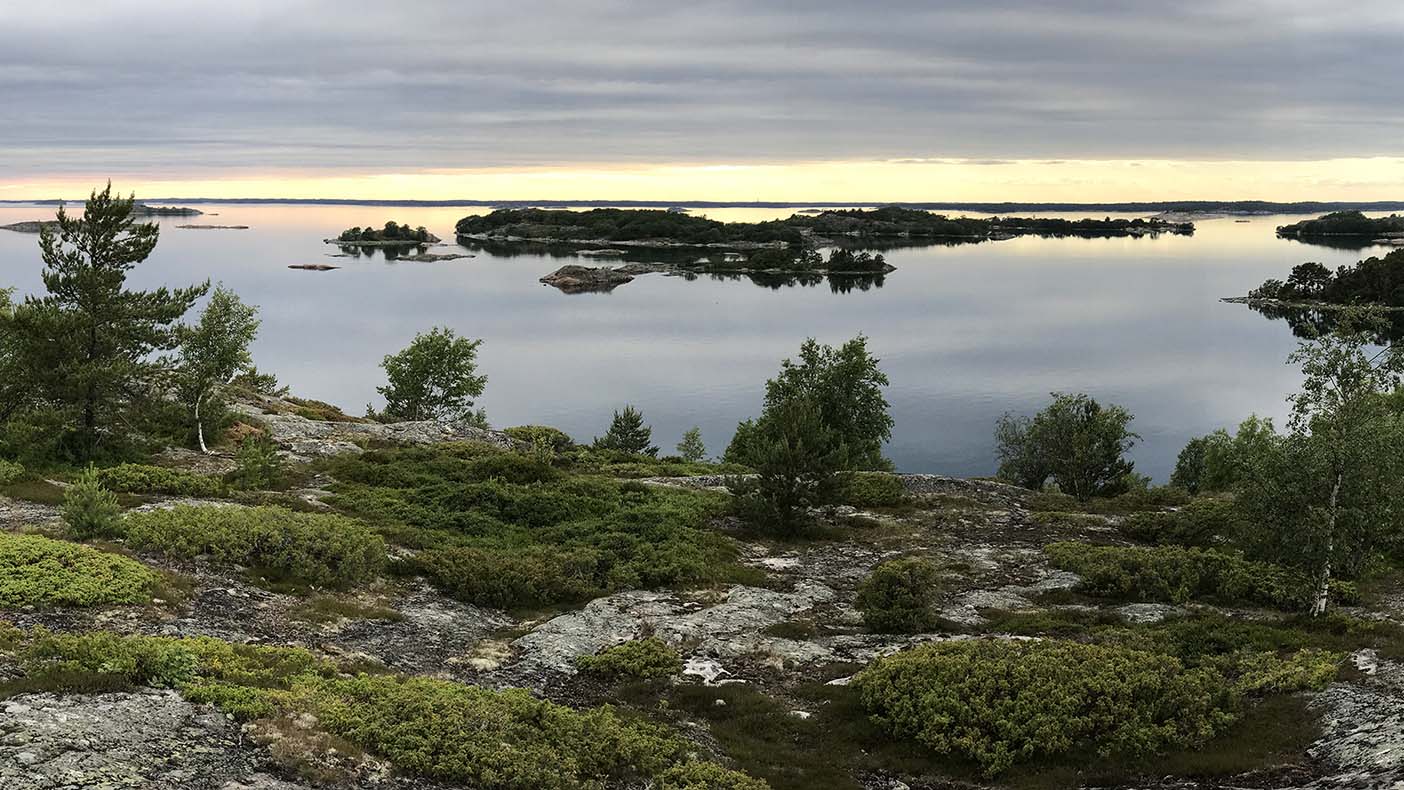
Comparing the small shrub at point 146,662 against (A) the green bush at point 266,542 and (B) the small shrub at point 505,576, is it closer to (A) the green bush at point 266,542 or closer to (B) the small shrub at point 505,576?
(A) the green bush at point 266,542

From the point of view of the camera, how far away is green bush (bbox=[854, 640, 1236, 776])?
653 inches

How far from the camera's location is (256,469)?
113 ft

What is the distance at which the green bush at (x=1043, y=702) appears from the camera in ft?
54.4

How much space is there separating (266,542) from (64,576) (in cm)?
534

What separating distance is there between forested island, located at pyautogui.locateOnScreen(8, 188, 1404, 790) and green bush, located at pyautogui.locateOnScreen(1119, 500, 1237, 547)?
0.42 ft

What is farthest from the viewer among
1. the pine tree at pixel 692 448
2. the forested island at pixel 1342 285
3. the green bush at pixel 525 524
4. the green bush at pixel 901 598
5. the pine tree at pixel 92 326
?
the forested island at pixel 1342 285

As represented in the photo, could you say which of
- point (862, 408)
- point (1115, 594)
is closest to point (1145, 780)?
point (1115, 594)

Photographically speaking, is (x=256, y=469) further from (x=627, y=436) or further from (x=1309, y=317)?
(x=1309, y=317)

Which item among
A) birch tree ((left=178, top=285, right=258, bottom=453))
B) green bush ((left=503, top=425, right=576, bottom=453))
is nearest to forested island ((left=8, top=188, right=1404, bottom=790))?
birch tree ((left=178, top=285, right=258, bottom=453))

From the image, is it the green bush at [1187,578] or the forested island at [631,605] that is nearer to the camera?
the forested island at [631,605]

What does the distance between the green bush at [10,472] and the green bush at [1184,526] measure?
39.6 metres

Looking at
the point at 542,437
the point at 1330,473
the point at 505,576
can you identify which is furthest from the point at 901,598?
the point at 542,437

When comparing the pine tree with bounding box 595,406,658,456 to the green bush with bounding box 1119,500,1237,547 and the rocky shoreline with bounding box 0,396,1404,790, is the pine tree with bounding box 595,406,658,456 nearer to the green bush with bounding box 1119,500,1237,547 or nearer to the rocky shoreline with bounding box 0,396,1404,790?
the rocky shoreline with bounding box 0,396,1404,790

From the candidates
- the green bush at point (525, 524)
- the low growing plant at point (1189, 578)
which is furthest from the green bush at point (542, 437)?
the low growing plant at point (1189, 578)
